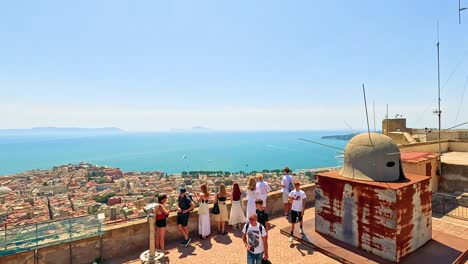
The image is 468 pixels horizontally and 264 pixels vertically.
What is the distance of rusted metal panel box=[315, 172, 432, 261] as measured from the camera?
5.69 metres

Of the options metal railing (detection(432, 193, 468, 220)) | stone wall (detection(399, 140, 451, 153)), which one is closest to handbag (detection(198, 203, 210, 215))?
metal railing (detection(432, 193, 468, 220))

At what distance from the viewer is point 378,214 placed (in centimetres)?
591

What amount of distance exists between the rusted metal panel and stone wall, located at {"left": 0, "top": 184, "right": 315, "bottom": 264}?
4085 millimetres

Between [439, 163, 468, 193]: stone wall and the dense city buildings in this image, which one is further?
the dense city buildings

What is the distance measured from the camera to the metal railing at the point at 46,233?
5.30 metres

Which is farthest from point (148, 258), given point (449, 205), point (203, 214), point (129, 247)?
point (449, 205)

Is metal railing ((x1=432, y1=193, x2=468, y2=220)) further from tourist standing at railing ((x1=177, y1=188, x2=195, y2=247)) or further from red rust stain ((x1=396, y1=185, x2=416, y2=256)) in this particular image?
tourist standing at railing ((x1=177, y1=188, x2=195, y2=247))

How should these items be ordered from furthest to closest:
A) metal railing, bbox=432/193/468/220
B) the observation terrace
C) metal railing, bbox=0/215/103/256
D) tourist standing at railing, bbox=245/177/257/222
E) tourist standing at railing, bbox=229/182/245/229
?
metal railing, bbox=432/193/468/220, tourist standing at railing, bbox=229/182/245/229, tourist standing at railing, bbox=245/177/257/222, the observation terrace, metal railing, bbox=0/215/103/256

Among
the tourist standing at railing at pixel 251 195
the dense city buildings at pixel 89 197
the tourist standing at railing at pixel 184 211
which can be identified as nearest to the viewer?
the tourist standing at railing at pixel 184 211

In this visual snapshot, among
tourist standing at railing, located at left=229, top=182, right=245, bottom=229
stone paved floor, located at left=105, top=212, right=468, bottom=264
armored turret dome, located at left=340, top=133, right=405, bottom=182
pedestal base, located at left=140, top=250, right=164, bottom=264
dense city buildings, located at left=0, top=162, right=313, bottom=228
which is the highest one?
armored turret dome, located at left=340, top=133, right=405, bottom=182

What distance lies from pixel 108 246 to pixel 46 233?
1.41 meters

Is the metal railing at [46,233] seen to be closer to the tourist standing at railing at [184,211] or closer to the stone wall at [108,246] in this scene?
the stone wall at [108,246]

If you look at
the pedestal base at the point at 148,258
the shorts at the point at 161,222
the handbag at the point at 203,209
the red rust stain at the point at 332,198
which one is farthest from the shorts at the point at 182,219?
the red rust stain at the point at 332,198

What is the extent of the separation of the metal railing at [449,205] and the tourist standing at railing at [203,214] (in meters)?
8.78
